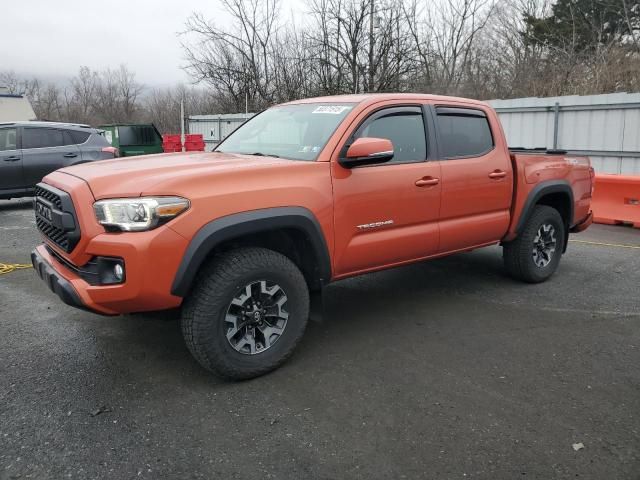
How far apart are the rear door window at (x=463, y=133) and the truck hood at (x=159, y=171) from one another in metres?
1.61

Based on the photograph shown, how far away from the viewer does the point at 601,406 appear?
3.15 m

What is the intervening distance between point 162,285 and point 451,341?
220 centimetres

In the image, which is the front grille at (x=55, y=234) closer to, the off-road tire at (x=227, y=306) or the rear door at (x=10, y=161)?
the off-road tire at (x=227, y=306)

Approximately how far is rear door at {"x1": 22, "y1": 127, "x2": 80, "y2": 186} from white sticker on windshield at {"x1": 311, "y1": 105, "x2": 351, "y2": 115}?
764 centimetres

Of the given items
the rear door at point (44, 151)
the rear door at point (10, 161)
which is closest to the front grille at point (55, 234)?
the rear door at point (44, 151)

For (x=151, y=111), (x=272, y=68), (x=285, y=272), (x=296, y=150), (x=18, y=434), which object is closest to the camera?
(x=18, y=434)

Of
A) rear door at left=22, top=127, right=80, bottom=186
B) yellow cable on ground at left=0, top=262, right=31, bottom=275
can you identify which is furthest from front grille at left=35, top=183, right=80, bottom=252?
rear door at left=22, top=127, right=80, bottom=186

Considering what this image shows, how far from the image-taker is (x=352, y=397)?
3.24 m

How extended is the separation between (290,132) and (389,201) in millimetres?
965

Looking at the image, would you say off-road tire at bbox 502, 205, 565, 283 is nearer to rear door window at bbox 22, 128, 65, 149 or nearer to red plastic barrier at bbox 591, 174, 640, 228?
red plastic barrier at bbox 591, 174, 640, 228

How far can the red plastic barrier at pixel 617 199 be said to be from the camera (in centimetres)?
875

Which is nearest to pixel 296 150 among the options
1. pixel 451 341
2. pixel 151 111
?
pixel 451 341

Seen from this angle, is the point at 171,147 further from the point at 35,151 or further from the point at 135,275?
the point at 135,275

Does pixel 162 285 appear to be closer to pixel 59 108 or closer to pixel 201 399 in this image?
pixel 201 399
